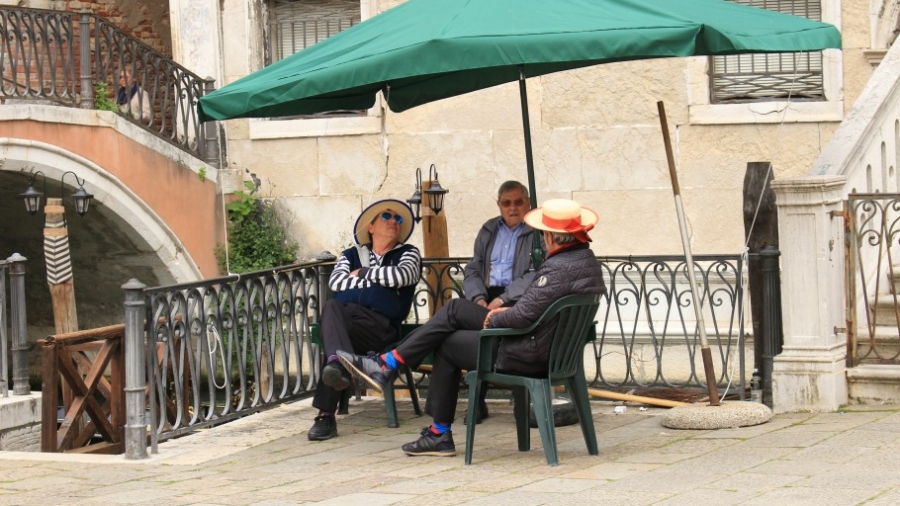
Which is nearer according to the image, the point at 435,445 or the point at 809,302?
the point at 435,445

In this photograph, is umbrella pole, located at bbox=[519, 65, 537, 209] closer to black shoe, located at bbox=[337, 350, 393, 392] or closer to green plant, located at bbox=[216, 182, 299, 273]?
black shoe, located at bbox=[337, 350, 393, 392]

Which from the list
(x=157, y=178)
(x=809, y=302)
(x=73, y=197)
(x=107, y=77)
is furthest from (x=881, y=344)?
(x=107, y=77)

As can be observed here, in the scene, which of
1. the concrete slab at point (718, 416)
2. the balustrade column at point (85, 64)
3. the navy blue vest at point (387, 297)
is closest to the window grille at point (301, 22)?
the balustrade column at point (85, 64)

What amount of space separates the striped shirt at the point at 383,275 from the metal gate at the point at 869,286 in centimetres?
247

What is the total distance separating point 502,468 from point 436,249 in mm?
4032

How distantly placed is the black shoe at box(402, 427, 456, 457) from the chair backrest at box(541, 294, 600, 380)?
0.71 m

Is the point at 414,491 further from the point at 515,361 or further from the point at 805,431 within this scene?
the point at 805,431

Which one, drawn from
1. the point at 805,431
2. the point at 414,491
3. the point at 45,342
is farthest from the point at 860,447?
the point at 45,342

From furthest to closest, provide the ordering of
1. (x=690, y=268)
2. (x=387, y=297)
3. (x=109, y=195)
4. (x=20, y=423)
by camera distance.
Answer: (x=109, y=195) → (x=20, y=423) → (x=387, y=297) → (x=690, y=268)

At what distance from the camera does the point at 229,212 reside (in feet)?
50.1

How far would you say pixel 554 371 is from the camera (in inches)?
275

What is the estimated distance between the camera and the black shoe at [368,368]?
760 centimetres

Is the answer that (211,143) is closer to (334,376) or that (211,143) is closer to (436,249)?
(436,249)

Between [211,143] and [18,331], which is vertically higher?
[211,143]
